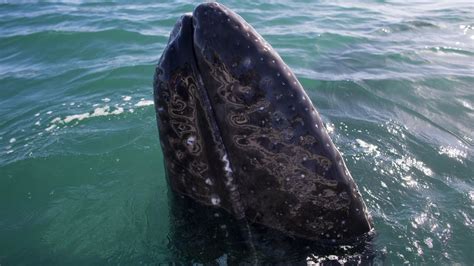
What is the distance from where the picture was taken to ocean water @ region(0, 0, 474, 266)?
4.91 meters

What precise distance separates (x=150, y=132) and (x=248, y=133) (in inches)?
145

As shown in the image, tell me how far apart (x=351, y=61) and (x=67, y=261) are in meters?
7.94

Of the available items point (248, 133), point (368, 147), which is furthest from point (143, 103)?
point (248, 133)

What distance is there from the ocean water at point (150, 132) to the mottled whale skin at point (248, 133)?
62cm

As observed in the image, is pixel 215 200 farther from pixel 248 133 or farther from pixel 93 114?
Result: pixel 93 114

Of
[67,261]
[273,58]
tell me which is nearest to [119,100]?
[67,261]

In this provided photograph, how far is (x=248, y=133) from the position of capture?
12.2 ft

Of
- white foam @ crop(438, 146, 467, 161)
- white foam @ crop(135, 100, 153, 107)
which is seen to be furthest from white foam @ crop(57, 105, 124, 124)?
white foam @ crop(438, 146, 467, 161)

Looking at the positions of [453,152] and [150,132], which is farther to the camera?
[150,132]

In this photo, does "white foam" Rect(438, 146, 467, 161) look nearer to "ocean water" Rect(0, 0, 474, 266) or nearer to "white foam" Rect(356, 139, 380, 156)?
"ocean water" Rect(0, 0, 474, 266)

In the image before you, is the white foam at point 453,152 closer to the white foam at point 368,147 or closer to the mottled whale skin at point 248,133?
the white foam at point 368,147

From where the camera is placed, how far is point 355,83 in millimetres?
8906

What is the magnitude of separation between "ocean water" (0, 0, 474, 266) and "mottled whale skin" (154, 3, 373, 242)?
24.4 inches

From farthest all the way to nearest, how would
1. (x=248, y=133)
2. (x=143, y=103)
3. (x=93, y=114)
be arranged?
1. (x=143, y=103)
2. (x=93, y=114)
3. (x=248, y=133)
